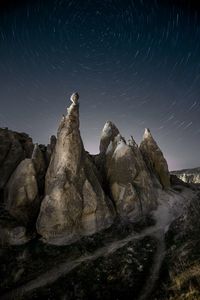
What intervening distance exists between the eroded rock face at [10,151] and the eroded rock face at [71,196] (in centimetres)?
886

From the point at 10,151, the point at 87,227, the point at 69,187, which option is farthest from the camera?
the point at 10,151

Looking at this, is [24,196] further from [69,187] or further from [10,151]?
[10,151]

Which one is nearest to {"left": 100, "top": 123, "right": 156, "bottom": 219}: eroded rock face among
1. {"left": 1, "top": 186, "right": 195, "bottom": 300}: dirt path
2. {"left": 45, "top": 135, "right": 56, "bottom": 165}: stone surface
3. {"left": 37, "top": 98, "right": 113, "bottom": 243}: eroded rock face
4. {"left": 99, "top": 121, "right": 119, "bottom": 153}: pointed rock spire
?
{"left": 1, "top": 186, "right": 195, "bottom": 300}: dirt path

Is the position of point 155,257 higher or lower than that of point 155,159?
lower

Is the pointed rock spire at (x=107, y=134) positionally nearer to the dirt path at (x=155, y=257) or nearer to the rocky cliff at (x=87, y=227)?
the rocky cliff at (x=87, y=227)

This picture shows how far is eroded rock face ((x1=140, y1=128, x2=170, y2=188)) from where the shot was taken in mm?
49750

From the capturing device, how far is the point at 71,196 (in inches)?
1219

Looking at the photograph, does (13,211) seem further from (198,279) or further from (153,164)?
(153,164)

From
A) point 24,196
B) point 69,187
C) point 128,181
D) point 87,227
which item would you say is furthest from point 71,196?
point 128,181

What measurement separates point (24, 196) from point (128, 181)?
694 inches

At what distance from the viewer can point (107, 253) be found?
25.8m

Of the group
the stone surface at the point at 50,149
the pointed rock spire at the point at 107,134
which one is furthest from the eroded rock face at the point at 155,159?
the stone surface at the point at 50,149

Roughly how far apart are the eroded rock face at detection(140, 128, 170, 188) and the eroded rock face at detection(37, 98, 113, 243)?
1967cm

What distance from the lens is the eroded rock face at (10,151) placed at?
123 ft
